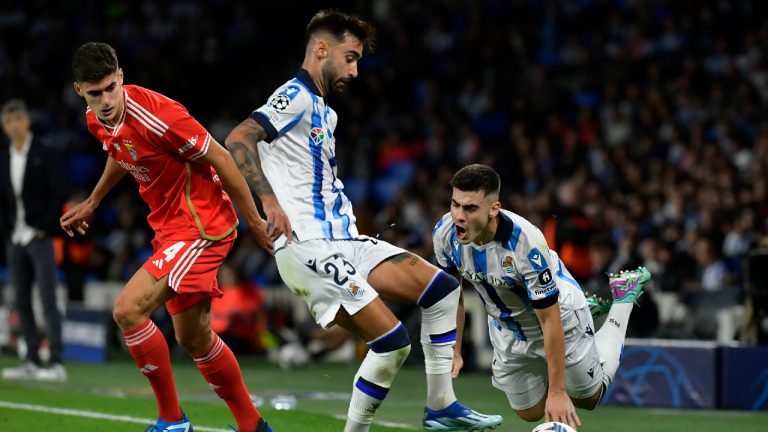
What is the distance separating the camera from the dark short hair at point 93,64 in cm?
636

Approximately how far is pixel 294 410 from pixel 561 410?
10.0ft

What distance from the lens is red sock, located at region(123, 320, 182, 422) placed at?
647 cm

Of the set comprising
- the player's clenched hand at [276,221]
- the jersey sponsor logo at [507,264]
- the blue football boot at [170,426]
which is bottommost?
the blue football boot at [170,426]

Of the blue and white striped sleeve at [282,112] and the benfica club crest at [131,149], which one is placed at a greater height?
the blue and white striped sleeve at [282,112]

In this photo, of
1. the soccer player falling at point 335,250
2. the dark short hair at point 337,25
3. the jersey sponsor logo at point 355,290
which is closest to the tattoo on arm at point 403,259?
the soccer player falling at point 335,250

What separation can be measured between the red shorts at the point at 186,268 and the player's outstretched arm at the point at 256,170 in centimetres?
68

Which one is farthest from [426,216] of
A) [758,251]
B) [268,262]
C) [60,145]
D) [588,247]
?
[60,145]

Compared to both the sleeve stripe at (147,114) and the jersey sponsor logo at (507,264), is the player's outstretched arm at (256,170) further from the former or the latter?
the jersey sponsor logo at (507,264)

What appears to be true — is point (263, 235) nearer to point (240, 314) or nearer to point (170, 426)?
point (170, 426)

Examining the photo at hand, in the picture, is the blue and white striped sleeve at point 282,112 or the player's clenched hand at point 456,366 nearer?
the blue and white striped sleeve at point 282,112

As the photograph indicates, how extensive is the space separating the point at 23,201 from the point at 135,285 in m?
5.13

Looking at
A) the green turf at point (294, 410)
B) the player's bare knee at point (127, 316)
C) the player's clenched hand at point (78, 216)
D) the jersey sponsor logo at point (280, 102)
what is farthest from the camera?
the green turf at point (294, 410)

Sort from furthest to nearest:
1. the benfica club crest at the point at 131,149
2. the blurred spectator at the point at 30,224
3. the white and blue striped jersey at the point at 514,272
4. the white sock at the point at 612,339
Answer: the blurred spectator at the point at 30,224 → the white sock at the point at 612,339 → the benfica club crest at the point at 131,149 → the white and blue striped jersey at the point at 514,272

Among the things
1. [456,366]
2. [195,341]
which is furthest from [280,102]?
[456,366]
